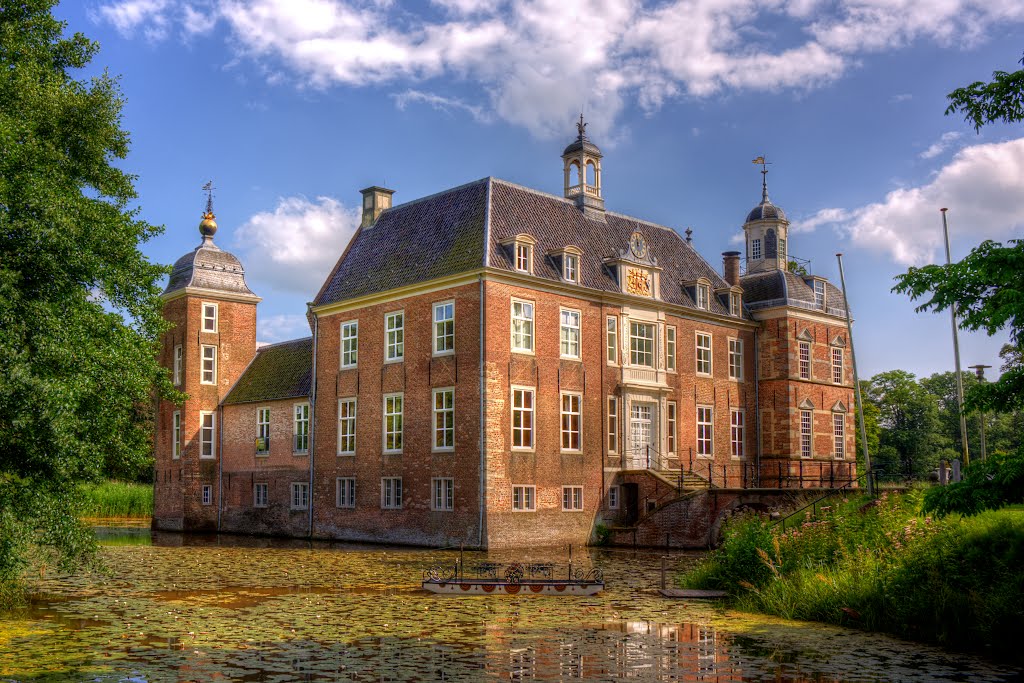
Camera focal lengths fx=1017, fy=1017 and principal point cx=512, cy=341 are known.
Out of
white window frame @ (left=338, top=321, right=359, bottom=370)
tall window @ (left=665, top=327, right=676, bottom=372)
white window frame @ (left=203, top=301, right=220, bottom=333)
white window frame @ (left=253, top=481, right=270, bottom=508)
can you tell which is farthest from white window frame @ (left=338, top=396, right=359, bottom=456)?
tall window @ (left=665, top=327, right=676, bottom=372)

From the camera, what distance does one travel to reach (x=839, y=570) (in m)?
15.0

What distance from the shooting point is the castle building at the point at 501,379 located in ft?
101

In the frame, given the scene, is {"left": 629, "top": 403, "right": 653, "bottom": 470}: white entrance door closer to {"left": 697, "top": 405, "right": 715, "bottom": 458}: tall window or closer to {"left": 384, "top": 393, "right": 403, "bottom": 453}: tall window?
{"left": 697, "top": 405, "right": 715, "bottom": 458}: tall window

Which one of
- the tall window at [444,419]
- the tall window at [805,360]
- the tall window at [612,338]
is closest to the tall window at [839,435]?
the tall window at [805,360]

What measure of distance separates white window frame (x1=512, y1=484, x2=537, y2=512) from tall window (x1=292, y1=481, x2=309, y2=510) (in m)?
9.38

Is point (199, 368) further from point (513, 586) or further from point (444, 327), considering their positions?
point (513, 586)

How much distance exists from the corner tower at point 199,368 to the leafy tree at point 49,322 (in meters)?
20.7

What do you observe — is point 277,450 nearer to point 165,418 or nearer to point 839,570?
point 165,418

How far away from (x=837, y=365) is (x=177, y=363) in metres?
27.1

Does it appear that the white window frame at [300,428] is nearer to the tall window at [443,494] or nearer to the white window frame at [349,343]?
the white window frame at [349,343]

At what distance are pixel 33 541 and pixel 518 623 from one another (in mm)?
7307

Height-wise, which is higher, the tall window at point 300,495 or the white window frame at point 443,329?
the white window frame at point 443,329

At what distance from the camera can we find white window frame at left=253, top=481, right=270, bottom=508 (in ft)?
125

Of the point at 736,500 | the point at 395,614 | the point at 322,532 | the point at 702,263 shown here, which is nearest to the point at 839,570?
the point at 395,614
